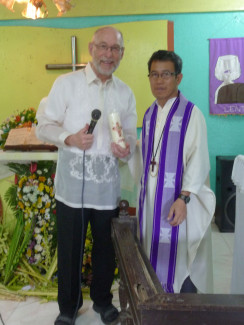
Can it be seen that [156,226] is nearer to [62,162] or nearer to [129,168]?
[129,168]

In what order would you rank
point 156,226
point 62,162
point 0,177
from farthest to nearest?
point 0,177 → point 62,162 → point 156,226

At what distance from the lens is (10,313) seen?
233cm

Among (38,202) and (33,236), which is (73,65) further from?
(33,236)

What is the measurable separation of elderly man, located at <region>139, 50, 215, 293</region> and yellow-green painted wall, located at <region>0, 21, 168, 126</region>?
227 cm

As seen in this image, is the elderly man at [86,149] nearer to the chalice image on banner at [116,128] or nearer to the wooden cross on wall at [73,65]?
the chalice image on banner at [116,128]

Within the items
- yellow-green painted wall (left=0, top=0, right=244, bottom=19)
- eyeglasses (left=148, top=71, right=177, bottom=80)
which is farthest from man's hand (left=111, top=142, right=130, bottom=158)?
yellow-green painted wall (left=0, top=0, right=244, bottom=19)

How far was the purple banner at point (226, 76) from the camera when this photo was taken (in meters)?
4.14

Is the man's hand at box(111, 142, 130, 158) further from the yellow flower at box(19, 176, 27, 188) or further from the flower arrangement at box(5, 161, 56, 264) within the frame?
the yellow flower at box(19, 176, 27, 188)

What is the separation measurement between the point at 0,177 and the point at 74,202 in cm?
111

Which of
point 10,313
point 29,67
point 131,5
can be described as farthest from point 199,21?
point 10,313

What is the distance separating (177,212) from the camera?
1.69 metres

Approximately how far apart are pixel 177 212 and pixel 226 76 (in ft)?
9.63

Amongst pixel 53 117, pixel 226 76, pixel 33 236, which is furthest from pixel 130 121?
pixel 226 76

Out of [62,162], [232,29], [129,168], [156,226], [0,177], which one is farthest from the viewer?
[232,29]
